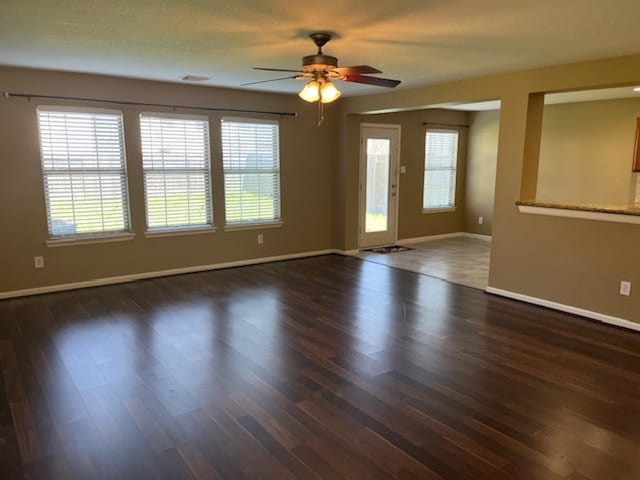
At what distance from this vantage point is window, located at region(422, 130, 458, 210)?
27.0 ft

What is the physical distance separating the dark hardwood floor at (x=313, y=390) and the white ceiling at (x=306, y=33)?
2.30 meters

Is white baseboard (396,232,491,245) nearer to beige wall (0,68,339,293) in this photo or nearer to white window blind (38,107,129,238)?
beige wall (0,68,339,293)

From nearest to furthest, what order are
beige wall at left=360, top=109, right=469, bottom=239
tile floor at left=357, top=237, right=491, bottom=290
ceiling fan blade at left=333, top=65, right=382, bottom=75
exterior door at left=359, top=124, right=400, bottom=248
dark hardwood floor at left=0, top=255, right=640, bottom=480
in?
dark hardwood floor at left=0, top=255, right=640, bottom=480, ceiling fan blade at left=333, top=65, right=382, bottom=75, tile floor at left=357, top=237, right=491, bottom=290, exterior door at left=359, top=124, right=400, bottom=248, beige wall at left=360, top=109, right=469, bottom=239

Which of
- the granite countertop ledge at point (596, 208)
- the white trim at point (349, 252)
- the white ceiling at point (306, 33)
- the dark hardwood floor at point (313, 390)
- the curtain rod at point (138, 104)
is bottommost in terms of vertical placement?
the dark hardwood floor at point (313, 390)

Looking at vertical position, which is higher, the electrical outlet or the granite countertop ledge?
the granite countertop ledge

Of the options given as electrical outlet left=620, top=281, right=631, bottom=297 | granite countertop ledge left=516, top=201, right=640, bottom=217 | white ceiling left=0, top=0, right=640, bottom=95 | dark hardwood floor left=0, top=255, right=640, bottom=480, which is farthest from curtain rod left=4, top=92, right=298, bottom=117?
electrical outlet left=620, top=281, right=631, bottom=297

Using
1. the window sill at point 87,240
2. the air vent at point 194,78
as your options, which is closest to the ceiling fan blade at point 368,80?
the air vent at point 194,78

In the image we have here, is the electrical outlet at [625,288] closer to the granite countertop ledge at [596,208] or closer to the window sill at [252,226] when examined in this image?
the granite countertop ledge at [596,208]

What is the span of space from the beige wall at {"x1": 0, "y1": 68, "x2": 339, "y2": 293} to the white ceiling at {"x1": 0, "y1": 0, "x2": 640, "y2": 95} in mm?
499

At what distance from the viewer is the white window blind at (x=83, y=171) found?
16.0 ft

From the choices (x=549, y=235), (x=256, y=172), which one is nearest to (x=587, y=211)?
(x=549, y=235)

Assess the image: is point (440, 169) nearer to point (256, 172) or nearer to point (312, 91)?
point (256, 172)

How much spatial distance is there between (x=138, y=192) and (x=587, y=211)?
4767 millimetres

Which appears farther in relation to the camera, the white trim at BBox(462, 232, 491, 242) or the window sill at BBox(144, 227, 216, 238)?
the white trim at BBox(462, 232, 491, 242)
